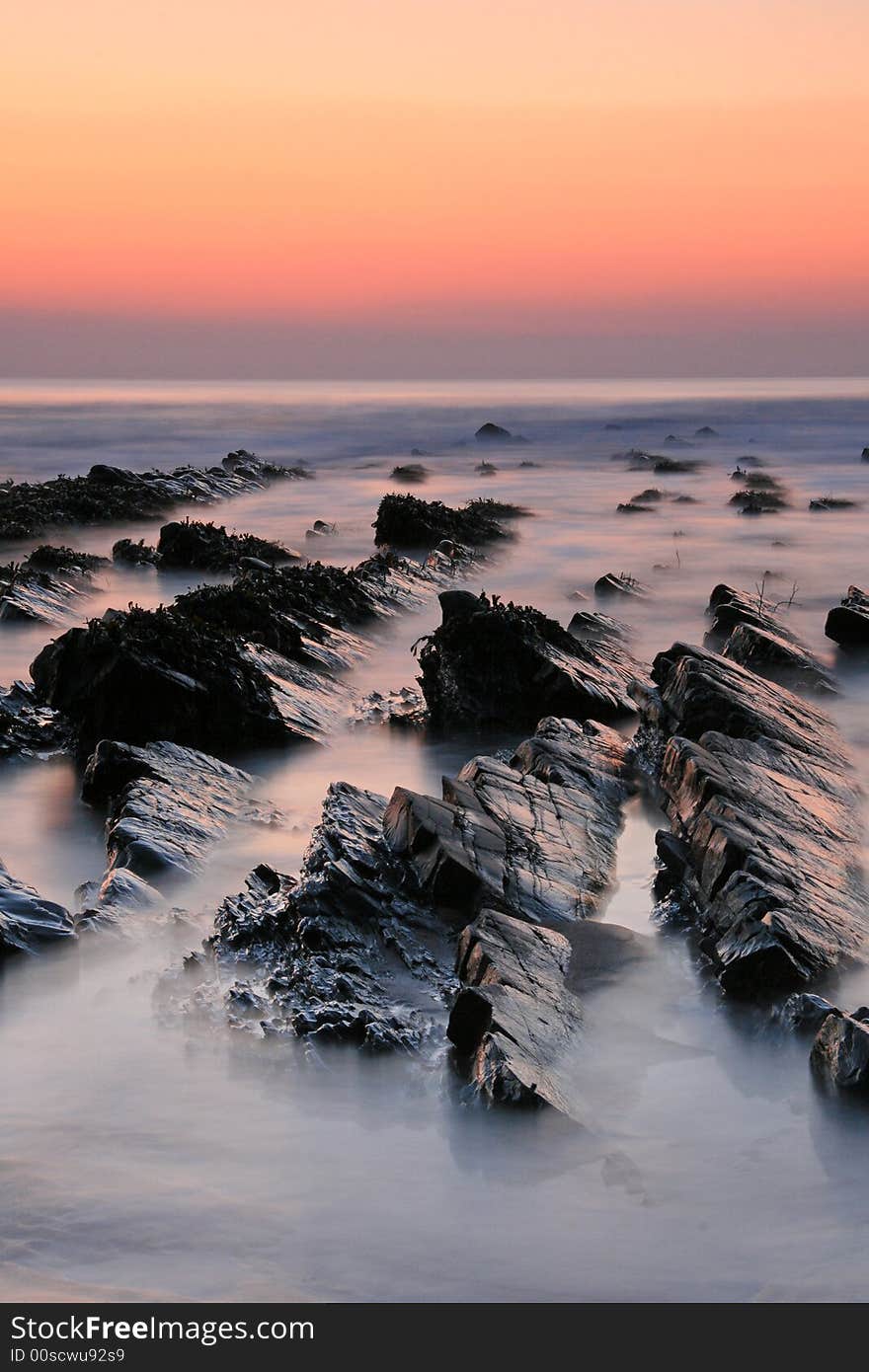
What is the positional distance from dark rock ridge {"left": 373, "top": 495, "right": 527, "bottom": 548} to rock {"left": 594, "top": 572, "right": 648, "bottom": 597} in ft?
16.1

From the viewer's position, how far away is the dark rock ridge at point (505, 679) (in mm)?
13969

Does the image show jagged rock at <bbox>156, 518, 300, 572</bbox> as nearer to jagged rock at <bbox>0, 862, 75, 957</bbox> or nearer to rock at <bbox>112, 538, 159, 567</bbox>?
rock at <bbox>112, 538, 159, 567</bbox>

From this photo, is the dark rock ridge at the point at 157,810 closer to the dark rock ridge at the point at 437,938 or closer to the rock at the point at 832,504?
the dark rock ridge at the point at 437,938

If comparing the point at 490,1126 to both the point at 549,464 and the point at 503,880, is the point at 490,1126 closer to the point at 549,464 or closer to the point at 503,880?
the point at 503,880

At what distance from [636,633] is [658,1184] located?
1532cm

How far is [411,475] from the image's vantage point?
51.5 meters

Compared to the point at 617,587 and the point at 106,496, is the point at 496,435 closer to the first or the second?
the point at 106,496

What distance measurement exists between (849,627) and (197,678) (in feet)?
34.9

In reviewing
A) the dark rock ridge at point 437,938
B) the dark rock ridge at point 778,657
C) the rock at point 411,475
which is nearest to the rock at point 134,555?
the dark rock ridge at point 778,657

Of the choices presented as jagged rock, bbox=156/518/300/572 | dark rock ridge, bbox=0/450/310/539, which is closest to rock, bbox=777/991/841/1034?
jagged rock, bbox=156/518/300/572

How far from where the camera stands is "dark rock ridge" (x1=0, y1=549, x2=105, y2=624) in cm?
1916

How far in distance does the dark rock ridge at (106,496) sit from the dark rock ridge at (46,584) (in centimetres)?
516

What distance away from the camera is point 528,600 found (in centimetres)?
2425

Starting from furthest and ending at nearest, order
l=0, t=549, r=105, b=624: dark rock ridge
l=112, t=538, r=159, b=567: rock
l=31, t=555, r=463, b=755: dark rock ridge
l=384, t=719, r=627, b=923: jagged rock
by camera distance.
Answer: l=112, t=538, r=159, b=567: rock → l=0, t=549, r=105, b=624: dark rock ridge → l=31, t=555, r=463, b=755: dark rock ridge → l=384, t=719, r=627, b=923: jagged rock
